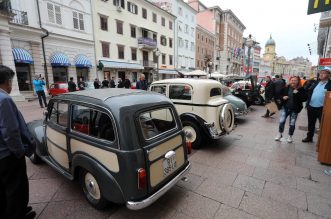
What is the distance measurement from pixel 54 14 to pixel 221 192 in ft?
61.8

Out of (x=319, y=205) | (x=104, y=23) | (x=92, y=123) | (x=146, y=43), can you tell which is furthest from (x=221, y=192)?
(x=146, y=43)

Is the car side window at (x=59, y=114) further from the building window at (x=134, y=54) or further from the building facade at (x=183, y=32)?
the building facade at (x=183, y=32)

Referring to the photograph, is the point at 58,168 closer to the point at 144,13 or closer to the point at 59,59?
the point at 59,59

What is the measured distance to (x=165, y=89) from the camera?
5398mm

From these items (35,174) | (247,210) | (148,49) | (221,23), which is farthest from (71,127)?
(221,23)

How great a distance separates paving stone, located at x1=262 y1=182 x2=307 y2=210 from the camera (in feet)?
9.11

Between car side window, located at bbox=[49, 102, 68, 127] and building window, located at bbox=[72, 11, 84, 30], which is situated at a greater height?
building window, located at bbox=[72, 11, 84, 30]

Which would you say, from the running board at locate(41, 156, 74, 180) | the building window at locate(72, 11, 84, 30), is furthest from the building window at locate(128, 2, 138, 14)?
the running board at locate(41, 156, 74, 180)

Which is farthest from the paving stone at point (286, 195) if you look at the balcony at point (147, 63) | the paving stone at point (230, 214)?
the balcony at point (147, 63)

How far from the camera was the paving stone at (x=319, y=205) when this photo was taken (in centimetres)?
259

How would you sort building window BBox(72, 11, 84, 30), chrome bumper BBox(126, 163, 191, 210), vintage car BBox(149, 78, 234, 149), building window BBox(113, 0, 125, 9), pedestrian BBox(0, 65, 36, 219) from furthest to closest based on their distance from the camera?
building window BBox(113, 0, 125, 9)
building window BBox(72, 11, 84, 30)
vintage car BBox(149, 78, 234, 149)
chrome bumper BBox(126, 163, 191, 210)
pedestrian BBox(0, 65, 36, 219)

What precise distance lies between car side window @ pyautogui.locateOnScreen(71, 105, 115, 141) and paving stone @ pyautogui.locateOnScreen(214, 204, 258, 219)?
1.81m

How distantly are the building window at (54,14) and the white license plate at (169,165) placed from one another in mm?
18006

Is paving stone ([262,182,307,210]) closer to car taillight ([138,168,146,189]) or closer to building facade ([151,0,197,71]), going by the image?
car taillight ([138,168,146,189])
